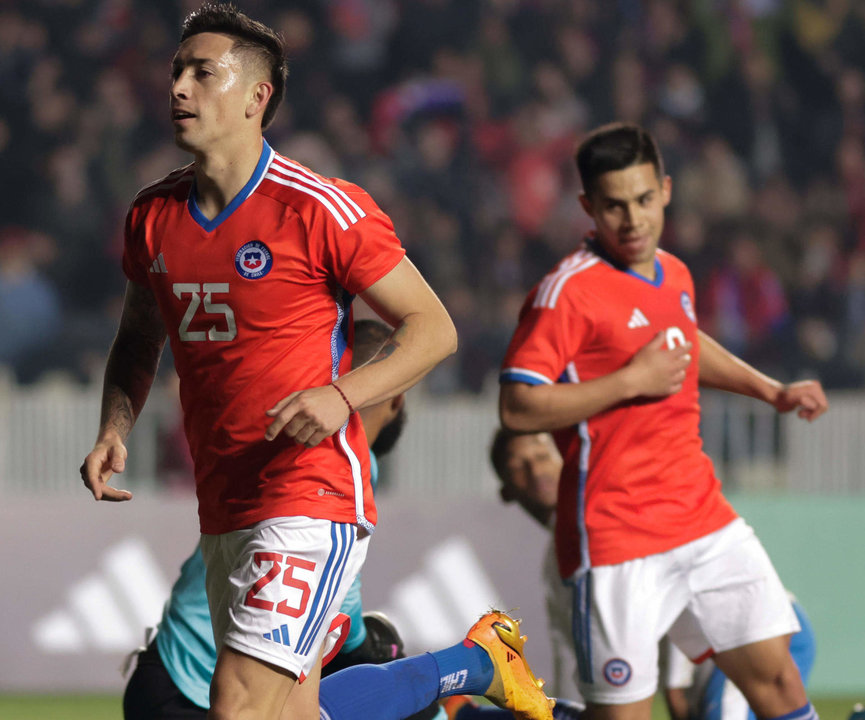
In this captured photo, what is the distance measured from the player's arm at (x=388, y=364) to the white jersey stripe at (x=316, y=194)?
18 cm

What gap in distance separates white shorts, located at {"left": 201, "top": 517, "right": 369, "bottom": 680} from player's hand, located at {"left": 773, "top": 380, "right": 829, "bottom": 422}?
2.15m

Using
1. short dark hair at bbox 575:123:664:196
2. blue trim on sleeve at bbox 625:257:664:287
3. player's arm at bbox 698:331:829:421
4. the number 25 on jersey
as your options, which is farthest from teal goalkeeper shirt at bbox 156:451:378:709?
player's arm at bbox 698:331:829:421

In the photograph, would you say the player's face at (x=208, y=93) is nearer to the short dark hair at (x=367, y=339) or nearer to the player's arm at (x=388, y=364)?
the player's arm at (x=388, y=364)

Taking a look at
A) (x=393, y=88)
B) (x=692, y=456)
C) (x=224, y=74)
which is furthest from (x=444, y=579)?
(x=393, y=88)

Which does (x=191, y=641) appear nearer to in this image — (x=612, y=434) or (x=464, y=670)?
(x=464, y=670)

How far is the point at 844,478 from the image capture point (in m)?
8.84

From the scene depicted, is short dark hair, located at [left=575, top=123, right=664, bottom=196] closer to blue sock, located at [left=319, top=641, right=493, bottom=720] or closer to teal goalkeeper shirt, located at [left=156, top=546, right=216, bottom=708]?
blue sock, located at [left=319, top=641, right=493, bottom=720]

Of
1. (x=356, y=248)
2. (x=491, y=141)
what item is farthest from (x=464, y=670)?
(x=491, y=141)

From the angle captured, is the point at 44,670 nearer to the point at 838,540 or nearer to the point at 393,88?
the point at 838,540

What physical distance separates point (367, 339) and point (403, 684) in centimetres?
112

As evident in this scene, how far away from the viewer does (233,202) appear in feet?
11.8

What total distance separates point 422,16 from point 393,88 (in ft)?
3.16

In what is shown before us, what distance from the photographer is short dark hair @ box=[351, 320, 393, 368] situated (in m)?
4.62

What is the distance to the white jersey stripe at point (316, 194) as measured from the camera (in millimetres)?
3514
